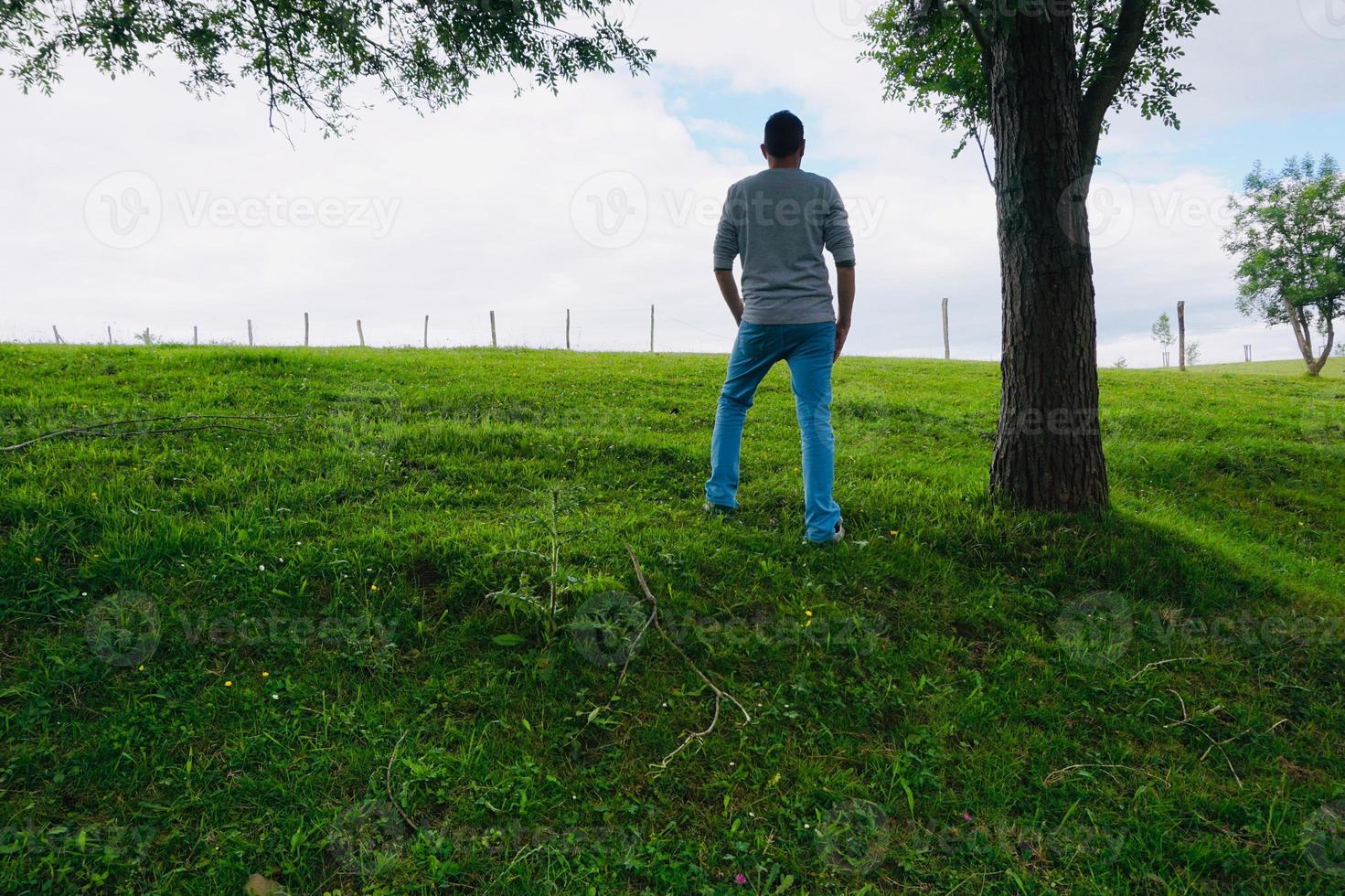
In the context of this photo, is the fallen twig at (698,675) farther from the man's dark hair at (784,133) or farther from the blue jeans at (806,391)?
the man's dark hair at (784,133)

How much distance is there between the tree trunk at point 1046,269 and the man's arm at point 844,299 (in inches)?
58.2

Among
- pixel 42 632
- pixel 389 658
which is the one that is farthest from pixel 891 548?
pixel 42 632

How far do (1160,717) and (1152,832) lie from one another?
2.93 feet

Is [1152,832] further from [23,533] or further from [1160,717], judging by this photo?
[23,533]

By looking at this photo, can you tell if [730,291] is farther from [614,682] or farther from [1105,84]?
[1105,84]

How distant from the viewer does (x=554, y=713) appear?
3043 mm

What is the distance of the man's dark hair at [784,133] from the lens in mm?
4414

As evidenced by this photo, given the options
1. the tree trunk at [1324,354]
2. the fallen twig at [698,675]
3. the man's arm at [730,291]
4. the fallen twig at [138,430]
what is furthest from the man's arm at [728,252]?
the tree trunk at [1324,354]

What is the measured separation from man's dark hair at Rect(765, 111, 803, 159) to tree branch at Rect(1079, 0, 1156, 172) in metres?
2.29

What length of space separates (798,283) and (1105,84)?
2893mm

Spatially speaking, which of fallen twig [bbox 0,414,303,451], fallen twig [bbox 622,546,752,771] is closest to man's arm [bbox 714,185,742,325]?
fallen twig [bbox 622,546,752,771]

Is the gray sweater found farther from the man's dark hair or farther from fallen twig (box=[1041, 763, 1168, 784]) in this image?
fallen twig (box=[1041, 763, 1168, 784])

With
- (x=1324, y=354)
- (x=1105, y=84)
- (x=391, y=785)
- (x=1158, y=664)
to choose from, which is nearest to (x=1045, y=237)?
(x=1105, y=84)

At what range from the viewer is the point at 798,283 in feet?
14.3
